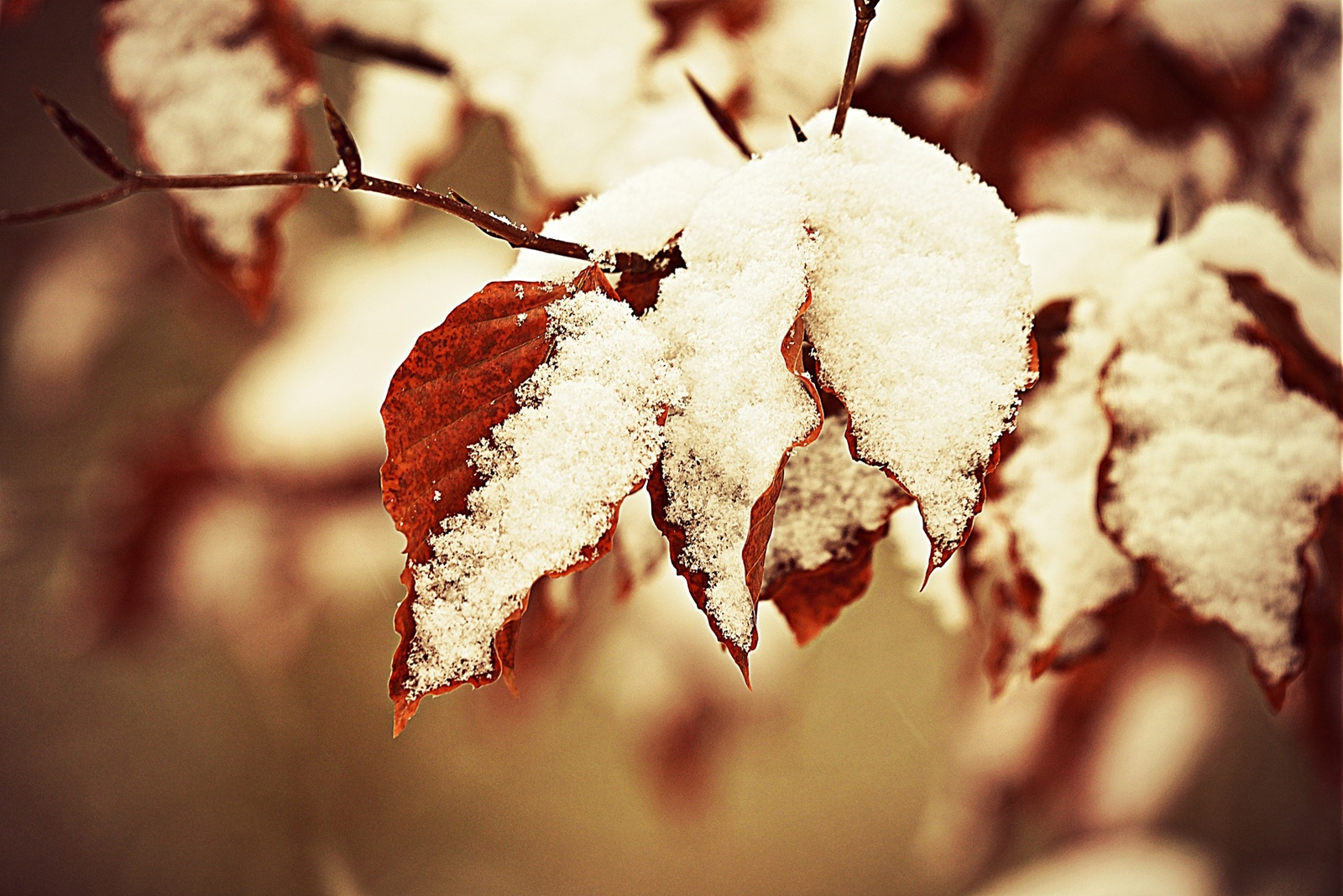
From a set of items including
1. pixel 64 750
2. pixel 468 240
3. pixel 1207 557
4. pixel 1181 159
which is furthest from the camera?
pixel 64 750

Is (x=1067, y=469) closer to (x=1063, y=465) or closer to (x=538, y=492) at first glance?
(x=1063, y=465)

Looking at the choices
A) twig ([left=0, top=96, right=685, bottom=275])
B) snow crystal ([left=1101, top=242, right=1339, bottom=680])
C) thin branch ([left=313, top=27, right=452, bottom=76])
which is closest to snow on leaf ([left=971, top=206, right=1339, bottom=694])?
snow crystal ([left=1101, top=242, right=1339, bottom=680])

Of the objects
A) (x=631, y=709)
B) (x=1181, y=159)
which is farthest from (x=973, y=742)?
(x=1181, y=159)

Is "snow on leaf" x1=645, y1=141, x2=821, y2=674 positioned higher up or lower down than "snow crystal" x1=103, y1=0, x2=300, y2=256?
lower down

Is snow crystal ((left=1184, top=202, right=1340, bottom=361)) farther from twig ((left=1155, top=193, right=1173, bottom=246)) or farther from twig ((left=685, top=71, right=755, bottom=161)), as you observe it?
twig ((left=685, top=71, right=755, bottom=161))

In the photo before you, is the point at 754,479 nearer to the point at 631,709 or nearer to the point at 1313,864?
the point at 631,709

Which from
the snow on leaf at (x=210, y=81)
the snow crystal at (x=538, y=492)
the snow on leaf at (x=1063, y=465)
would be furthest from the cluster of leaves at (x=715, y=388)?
the snow on leaf at (x=210, y=81)

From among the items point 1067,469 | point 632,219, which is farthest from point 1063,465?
point 632,219
